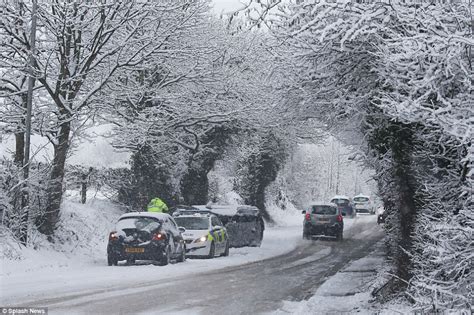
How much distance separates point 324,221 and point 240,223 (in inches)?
289

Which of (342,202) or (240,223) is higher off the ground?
(342,202)

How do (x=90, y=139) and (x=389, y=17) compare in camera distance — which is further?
(x=90, y=139)

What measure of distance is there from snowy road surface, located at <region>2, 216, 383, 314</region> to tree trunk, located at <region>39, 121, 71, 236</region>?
3.04 m

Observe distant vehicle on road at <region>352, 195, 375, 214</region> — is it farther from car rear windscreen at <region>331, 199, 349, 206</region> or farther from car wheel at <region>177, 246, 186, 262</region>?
car wheel at <region>177, 246, 186, 262</region>

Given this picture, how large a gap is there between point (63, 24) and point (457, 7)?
42.5ft

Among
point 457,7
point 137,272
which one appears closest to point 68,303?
point 137,272

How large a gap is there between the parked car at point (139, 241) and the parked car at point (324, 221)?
49.1 ft

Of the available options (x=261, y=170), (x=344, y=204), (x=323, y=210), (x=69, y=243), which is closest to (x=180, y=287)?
(x=69, y=243)

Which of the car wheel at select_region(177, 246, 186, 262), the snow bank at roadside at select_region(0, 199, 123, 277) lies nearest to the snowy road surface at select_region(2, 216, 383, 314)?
the car wheel at select_region(177, 246, 186, 262)

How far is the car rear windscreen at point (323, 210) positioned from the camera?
31.8 meters

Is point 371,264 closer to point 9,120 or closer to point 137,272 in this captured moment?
point 137,272

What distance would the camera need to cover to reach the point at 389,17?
9.09 metres

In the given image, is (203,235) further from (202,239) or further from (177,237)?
(177,237)

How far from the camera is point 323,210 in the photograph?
31.8 meters
